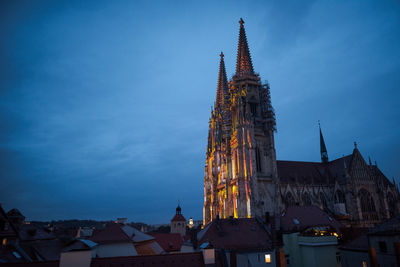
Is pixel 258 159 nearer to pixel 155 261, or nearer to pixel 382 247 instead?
pixel 382 247

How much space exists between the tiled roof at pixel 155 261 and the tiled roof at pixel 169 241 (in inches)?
1123

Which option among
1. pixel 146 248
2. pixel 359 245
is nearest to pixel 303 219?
pixel 359 245

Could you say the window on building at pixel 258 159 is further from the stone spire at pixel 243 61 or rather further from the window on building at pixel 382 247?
the window on building at pixel 382 247

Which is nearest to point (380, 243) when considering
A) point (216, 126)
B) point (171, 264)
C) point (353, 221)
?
point (171, 264)

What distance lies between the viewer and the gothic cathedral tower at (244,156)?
2143 inches

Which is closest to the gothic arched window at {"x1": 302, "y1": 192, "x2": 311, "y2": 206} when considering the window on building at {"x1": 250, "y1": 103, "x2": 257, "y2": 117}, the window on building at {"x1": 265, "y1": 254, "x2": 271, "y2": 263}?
the window on building at {"x1": 250, "y1": 103, "x2": 257, "y2": 117}

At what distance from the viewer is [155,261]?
17656 mm

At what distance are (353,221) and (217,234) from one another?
4620cm

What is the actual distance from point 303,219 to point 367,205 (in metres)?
37.1

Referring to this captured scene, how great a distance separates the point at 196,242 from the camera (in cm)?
2797

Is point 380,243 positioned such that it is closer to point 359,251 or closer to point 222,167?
point 359,251

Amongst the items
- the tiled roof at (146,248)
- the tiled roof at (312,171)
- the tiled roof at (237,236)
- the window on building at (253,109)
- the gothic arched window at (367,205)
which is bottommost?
the tiled roof at (146,248)

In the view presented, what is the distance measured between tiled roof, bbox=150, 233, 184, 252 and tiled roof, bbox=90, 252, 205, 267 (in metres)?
28.5

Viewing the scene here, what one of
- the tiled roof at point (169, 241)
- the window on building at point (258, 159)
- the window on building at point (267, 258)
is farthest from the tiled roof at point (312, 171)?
the window on building at point (267, 258)
